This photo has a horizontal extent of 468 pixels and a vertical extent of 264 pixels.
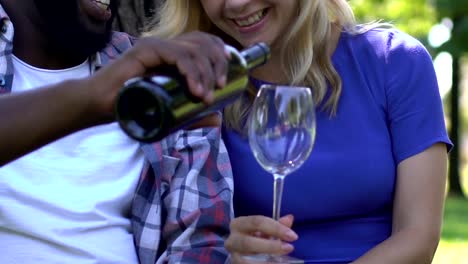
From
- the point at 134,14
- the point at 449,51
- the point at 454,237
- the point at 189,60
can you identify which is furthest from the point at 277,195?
the point at 449,51

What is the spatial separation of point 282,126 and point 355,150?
0.66m

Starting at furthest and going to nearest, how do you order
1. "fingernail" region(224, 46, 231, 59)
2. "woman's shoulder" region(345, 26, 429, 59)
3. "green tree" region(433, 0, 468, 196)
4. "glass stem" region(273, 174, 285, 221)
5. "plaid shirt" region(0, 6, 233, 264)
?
"green tree" region(433, 0, 468, 196) → "woman's shoulder" region(345, 26, 429, 59) → "plaid shirt" region(0, 6, 233, 264) → "glass stem" region(273, 174, 285, 221) → "fingernail" region(224, 46, 231, 59)

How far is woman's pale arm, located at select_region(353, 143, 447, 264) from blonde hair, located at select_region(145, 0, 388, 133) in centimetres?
32

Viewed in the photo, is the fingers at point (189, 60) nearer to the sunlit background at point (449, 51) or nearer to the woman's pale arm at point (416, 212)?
the woman's pale arm at point (416, 212)

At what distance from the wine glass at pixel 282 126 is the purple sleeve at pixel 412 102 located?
24.8 inches

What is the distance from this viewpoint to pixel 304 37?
134 inches

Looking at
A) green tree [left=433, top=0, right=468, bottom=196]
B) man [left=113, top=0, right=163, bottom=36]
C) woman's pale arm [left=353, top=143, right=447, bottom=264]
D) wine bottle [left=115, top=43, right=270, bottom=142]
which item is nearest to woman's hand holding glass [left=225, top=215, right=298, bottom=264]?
woman's pale arm [left=353, top=143, right=447, bottom=264]

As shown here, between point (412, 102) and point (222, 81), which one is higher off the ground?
point (222, 81)

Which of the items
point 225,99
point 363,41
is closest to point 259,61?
point 225,99

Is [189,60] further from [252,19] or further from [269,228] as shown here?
[252,19]

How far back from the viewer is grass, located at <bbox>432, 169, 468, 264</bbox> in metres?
9.90

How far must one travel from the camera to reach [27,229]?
300 cm

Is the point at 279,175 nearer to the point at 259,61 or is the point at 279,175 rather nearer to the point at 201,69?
the point at 259,61

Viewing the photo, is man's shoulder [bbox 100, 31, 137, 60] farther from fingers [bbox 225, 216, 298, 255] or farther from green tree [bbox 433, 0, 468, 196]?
green tree [bbox 433, 0, 468, 196]
